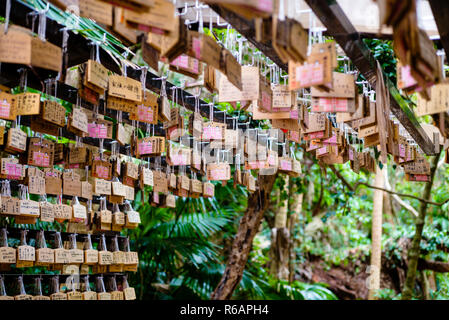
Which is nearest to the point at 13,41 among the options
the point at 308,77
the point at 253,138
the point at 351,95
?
the point at 308,77

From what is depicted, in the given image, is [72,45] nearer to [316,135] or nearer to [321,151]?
[316,135]

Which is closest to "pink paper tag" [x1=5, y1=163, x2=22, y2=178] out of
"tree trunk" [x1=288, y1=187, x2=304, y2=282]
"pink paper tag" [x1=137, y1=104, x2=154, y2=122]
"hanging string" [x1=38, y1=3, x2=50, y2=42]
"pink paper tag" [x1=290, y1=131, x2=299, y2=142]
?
"pink paper tag" [x1=137, y1=104, x2=154, y2=122]

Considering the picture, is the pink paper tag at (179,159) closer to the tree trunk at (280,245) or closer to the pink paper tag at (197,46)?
the pink paper tag at (197,46)

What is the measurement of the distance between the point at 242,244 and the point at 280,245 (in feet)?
5.93

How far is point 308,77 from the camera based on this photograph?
1557 mm

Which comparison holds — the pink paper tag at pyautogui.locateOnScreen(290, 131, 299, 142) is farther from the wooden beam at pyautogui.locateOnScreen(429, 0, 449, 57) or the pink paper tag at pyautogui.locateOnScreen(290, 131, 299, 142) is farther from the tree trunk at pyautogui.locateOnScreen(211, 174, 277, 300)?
the tree trunk at pyautogui.locateOnScreen(211, 174, 277, 300)

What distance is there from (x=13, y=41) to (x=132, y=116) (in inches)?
28.9

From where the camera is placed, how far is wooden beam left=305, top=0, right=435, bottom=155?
1.66 m

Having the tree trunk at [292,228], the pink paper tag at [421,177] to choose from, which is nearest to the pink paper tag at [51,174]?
the pink paper tag at [421,177]

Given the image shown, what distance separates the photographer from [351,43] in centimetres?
190

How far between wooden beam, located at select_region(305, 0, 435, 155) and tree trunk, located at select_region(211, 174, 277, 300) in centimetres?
168

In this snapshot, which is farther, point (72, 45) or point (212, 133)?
point (212, 133)

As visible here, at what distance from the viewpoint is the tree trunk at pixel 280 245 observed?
576cm

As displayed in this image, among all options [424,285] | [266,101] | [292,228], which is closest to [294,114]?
[266,101]
